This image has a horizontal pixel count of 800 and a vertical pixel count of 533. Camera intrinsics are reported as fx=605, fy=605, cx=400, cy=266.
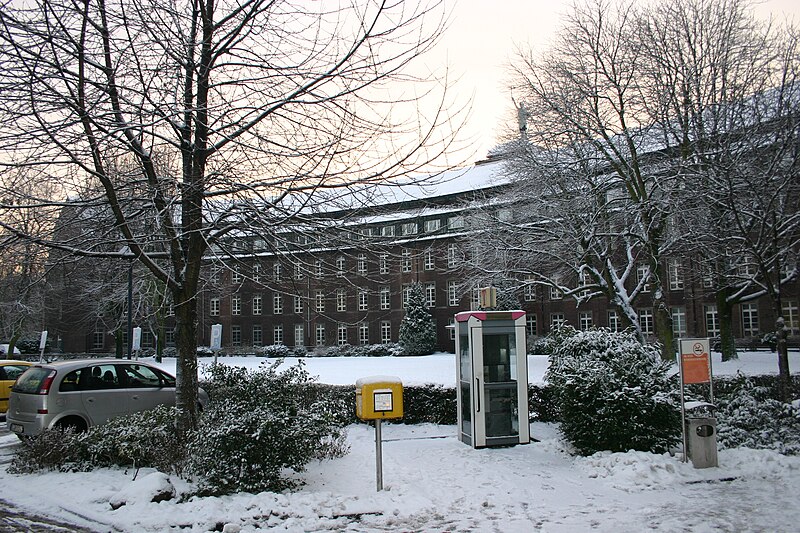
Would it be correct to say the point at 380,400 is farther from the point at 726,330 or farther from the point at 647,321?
the point at 647,321

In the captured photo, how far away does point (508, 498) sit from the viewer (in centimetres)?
734

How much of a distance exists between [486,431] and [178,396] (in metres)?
5.05

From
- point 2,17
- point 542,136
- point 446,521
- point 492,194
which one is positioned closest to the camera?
point 2,17

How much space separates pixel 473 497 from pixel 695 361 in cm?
426

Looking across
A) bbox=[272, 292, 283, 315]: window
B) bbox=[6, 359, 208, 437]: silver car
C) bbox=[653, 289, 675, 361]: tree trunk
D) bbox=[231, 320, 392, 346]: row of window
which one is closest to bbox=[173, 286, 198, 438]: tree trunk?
bbox=[6, 359, 208, 437]: silver car

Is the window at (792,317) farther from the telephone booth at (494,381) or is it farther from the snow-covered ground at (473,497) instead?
the telephone booth at (494,381)

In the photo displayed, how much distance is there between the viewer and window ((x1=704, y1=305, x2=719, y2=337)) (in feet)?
135

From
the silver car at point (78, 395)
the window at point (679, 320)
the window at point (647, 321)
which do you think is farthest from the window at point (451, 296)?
the silver car at point (78, 395)

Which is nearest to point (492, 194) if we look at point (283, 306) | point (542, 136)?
point (542, 136)

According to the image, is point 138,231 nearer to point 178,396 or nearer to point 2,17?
point 178,396

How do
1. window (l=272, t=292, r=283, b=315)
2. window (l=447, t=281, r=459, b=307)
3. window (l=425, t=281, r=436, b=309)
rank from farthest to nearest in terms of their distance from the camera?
window (l=272, t=292, r=283, b=315) → window (l=425, t=281, r=436, b=309) → window (l=447, t=281, r=459, b=307)

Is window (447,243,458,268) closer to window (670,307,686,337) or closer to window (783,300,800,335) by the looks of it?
window (670,307,686,337)

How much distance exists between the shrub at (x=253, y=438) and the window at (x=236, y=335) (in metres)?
55.6

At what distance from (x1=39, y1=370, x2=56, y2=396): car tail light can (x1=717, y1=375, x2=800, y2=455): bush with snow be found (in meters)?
11.0
